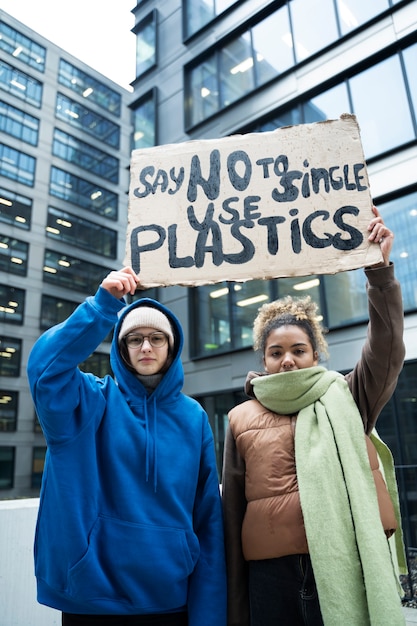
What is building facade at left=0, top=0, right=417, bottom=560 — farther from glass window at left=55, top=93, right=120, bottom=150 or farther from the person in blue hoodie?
glass window at left=55, top=93, right=120, bottom=150

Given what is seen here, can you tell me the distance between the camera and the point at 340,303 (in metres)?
9.15

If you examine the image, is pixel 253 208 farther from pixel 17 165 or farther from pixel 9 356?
pixel 17 165

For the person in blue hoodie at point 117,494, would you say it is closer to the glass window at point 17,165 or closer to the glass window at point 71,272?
the glass window at point 71,272

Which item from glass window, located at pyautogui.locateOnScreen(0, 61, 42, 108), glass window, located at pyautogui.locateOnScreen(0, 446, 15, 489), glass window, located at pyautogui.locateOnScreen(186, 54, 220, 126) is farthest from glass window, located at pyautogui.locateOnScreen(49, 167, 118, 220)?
glass window, located at pyautogui.locateOnScreen(186, 54, 220, 126)

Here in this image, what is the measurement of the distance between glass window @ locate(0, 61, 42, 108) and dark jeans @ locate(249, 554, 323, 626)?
103ft

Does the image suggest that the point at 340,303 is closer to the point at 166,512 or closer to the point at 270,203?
the point at 270,203

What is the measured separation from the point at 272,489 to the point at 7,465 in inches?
975

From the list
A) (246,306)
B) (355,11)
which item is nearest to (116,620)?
(246,306)

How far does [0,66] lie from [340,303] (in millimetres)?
27155

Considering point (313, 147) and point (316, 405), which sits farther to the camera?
point (313, 147)

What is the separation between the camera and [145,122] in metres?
14.5

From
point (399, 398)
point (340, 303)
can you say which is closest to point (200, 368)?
point (340, 303)

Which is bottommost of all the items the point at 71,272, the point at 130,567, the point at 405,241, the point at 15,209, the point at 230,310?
the point at 130,567

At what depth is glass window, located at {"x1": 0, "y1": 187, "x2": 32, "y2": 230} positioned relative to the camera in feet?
83.6
